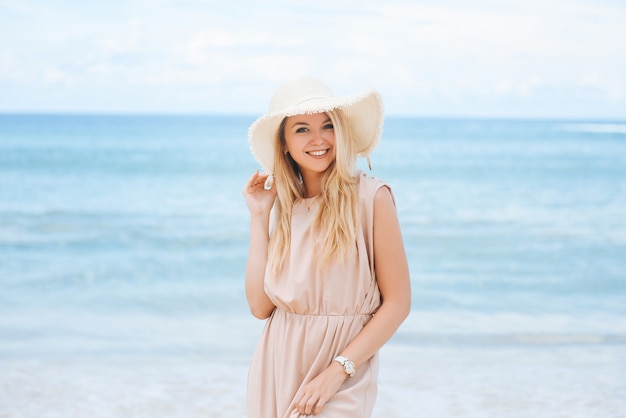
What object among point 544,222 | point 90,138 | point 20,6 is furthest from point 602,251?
point 20,6

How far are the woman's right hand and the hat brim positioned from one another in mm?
47

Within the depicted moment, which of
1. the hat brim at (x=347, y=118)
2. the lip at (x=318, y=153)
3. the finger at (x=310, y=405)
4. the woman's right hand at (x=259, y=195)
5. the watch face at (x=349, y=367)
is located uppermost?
the hat brim at (x=347, y=118)

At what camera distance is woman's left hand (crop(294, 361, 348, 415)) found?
2.52 metres

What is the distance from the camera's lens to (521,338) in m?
7.31

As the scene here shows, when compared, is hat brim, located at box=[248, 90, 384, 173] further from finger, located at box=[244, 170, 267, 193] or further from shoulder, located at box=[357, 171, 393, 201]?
shoulder, located at box=[357, 171, 393, 201]

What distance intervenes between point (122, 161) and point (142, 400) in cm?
2640

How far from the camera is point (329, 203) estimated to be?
2.63m

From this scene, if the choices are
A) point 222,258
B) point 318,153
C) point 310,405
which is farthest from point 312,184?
point 222,258

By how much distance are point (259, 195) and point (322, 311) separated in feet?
1.53

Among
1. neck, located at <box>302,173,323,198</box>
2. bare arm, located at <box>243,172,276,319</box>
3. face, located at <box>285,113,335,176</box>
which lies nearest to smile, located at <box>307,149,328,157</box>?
face, located at <box>285,113,335,176</box>

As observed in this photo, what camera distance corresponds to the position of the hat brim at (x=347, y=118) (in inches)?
102

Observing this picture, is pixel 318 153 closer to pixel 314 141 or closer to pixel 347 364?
pixel 314 141

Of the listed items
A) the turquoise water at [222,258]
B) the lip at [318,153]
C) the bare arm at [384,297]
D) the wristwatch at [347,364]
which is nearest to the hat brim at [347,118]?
the lip at [318,153]

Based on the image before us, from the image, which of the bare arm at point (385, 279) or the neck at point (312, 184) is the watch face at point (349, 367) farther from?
the neck at point (312, 184)
